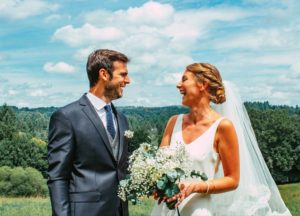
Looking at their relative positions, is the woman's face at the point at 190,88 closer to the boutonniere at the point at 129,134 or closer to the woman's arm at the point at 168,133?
the woman's arm at the point at 168,133

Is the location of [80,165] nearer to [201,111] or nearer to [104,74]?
[104,74]

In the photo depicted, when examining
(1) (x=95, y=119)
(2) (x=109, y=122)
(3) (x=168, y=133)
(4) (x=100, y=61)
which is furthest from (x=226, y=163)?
Answer: (4) (x=100, y=61)

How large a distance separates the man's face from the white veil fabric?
143 cm

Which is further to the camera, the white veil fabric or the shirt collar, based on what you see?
the white veil fabric

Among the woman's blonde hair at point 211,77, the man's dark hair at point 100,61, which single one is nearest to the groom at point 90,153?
Answer: the man's dark hair at point 100,61

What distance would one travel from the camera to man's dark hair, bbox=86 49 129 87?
15.7 ft

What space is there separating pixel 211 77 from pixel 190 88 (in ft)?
0.72

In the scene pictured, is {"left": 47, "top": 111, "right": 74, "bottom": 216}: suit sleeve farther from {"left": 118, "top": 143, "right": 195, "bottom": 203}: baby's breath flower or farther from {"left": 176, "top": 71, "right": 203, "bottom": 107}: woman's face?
{"left": 176, "top": 71, "right": 203, "bottom": 107}: woman's face

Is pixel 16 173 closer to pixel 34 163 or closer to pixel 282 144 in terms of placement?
pixel 34 163

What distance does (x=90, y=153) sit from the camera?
4.64 m

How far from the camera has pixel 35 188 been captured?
3931 cm

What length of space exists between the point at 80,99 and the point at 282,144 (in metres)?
62.1

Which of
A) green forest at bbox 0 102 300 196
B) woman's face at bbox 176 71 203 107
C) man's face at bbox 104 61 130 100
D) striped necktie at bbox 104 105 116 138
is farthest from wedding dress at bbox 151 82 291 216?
green forest at bbox 0 102 300 196

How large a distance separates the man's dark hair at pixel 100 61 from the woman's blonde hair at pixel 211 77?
666 millimetres
